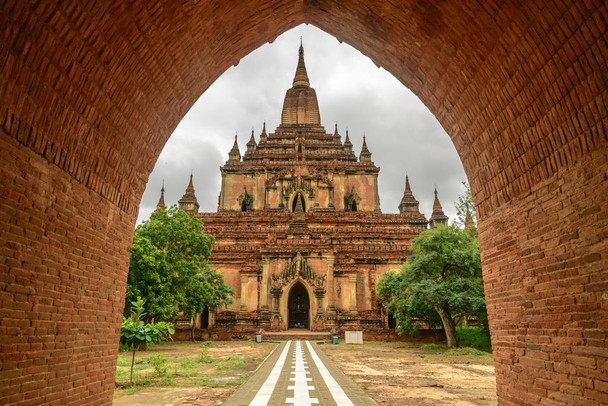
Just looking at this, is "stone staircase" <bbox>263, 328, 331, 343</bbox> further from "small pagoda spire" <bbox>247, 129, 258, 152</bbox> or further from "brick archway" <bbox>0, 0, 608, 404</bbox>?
"small pagoda spire" <bbox>247, 129, 258, 152</bbox>

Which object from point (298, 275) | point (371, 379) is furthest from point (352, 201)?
point (371, 379)

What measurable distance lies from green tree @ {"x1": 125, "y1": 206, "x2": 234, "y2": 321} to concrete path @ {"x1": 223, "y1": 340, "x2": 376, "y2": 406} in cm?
736

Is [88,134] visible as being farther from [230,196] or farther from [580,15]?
[230,196]

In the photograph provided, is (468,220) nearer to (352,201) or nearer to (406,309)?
(406,309)

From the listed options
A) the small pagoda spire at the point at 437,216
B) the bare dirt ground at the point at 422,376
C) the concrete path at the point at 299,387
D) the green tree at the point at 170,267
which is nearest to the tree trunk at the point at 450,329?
the bare dirt ground at the point at 422,376

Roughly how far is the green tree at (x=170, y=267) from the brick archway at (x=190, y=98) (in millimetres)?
15153

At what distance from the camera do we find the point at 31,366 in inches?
168

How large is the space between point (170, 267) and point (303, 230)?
14.6 meters

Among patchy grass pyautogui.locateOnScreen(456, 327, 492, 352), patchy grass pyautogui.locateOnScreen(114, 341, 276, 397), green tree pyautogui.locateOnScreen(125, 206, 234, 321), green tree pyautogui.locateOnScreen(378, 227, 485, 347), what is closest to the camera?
patchy grass pyautogui.locateOnScreen(114, 341, 276, 397)

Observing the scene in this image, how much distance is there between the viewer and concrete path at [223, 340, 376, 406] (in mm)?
9367

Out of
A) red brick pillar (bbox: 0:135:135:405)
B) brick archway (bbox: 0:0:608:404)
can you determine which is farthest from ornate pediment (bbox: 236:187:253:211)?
red brick pillar (bbox: 0:135:135:405)

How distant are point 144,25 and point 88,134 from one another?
1368 mm

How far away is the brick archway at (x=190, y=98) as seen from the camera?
13.5 ft

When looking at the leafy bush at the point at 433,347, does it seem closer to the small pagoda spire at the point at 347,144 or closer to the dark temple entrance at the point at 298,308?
the dark temple entrance at the point at 298,308
